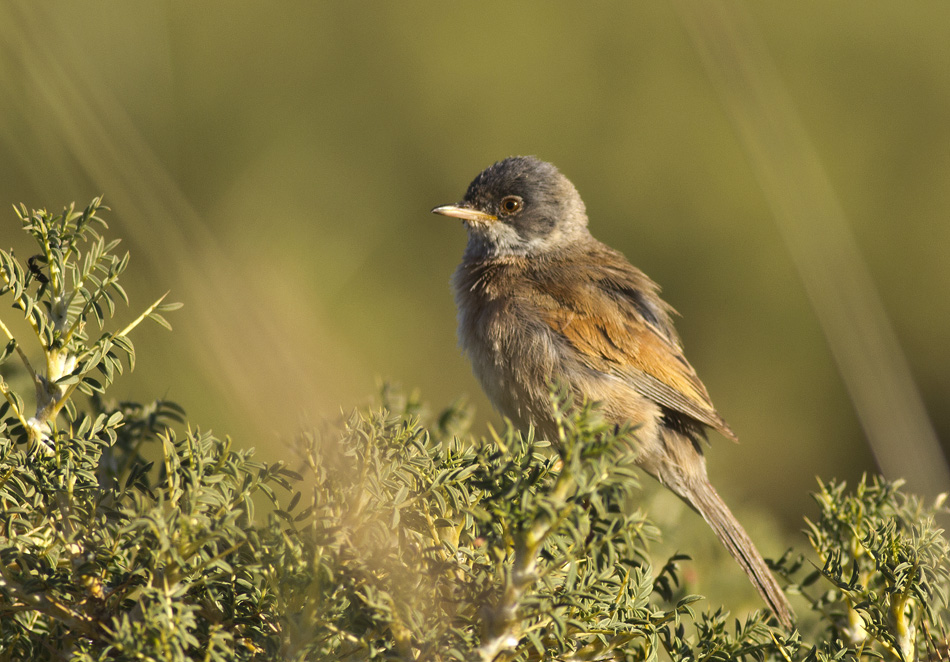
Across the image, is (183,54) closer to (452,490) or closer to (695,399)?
(695,399)

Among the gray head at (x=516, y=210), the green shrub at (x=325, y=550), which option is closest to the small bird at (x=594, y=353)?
the gray head at (x=516, y=210)

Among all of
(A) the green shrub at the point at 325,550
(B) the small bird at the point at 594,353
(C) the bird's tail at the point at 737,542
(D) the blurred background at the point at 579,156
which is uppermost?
(D) the blurred background at the point at 579,156

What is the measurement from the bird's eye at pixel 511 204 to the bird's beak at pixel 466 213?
8 centimetres

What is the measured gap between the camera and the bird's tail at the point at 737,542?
2374 millimetres

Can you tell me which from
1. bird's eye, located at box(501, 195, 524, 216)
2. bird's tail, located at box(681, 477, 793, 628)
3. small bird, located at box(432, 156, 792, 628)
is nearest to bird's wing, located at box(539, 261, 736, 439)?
small bird, located at box(432, 156, 792, 628)

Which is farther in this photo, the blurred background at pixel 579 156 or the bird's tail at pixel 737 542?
the blurred background at pixel 579 156

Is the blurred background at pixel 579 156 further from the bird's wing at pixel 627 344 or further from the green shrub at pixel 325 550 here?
the green shrub at pixel 325 550

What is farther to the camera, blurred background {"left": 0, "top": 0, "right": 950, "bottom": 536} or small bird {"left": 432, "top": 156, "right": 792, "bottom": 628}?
blurred background {"left": 0, "top": 0, "right": 950, "bottom": 536}

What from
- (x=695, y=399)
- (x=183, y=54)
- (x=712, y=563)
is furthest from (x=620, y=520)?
(x=183, y=54)

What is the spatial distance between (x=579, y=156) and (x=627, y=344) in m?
2.72

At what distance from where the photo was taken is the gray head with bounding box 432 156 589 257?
4.27 meters

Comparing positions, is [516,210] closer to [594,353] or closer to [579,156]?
[594,353]

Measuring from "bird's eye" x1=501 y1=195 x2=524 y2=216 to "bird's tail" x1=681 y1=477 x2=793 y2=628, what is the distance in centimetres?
163

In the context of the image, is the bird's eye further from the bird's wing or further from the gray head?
the bird's wing
